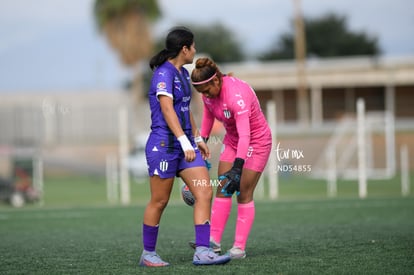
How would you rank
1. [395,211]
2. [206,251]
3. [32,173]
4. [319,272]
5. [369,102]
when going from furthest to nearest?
[369,102]
[32,173]
[395,211]
[206,251]
[319,272]

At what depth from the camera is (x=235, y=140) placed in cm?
805

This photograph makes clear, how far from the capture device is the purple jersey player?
7.13m

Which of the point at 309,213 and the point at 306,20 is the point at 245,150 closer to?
the point at 309,213

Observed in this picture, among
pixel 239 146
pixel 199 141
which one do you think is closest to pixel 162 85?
pixel 199 141

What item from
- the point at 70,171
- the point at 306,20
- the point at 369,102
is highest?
the point at 306,20

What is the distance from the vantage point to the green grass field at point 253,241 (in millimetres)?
6988

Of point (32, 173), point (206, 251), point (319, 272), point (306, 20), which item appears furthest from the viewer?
point (306, 20)

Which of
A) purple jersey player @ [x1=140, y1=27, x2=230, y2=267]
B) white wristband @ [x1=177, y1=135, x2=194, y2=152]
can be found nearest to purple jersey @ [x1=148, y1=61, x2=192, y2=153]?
purple jersey player @ [x1=140, y1=27, x2=230, y2=267]

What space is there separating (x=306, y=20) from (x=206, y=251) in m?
69.3

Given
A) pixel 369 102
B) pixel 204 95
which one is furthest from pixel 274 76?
pixel 204 95

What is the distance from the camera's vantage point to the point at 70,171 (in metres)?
42.9

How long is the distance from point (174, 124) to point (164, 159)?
0.35m

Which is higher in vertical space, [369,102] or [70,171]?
[369,102]

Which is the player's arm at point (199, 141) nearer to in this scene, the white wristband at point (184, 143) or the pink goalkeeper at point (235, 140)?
the pink goalkeeper at point (235, 140)
